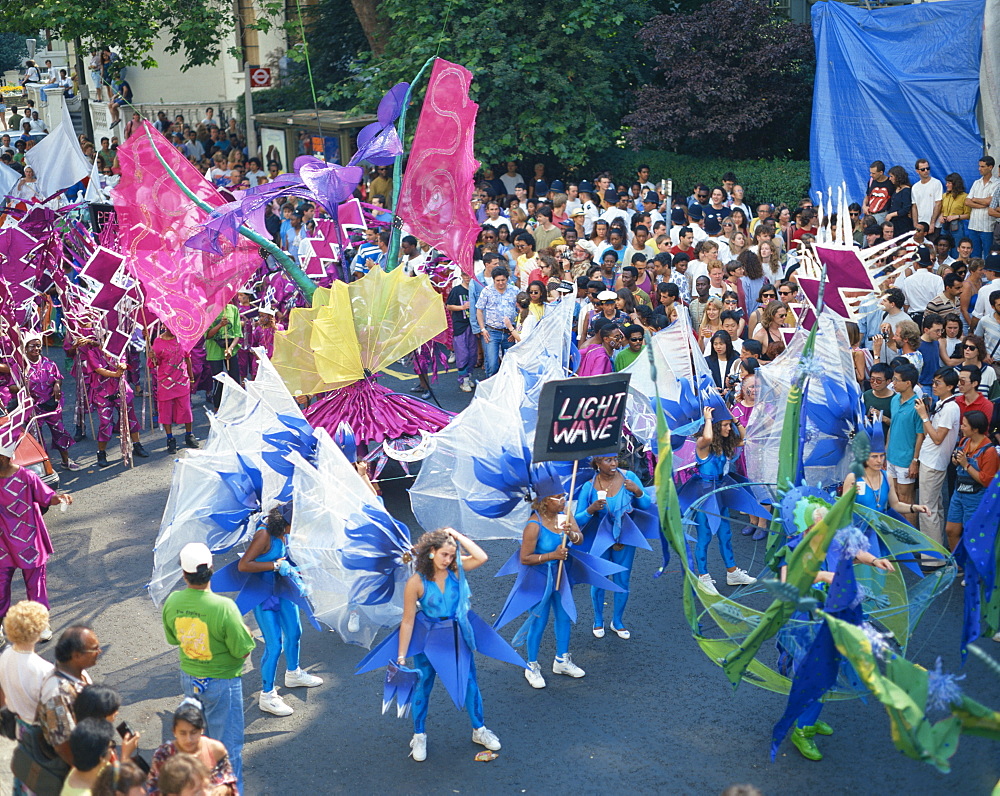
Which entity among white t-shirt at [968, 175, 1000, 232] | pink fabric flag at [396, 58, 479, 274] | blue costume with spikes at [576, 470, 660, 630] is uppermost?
pink fabric flag at [396, 58, 479, 274]

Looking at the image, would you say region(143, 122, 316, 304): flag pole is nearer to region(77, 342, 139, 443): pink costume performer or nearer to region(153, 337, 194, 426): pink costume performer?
region(153, 337, 194, 426): pink costume performer

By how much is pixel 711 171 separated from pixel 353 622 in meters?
13.7

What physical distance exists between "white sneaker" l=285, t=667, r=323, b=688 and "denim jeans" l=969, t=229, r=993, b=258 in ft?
30.5

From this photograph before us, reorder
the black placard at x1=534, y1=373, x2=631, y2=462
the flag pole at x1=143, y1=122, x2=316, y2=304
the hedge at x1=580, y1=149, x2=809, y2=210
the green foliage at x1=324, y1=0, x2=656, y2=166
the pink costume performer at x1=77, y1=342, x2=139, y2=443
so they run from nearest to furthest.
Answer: the black placard at x1=534, y1=373, x2=631, y2=462, the flag pole at x1=143, y1=122, x2=316, y2=304, the pink costume performer at x1=77, y1=342, x2=139, y2=443, the hedge at x1=580, y1=149, x2=809, y2=210, the green foliage at x1=324, y1=0, x2=656, y2=166

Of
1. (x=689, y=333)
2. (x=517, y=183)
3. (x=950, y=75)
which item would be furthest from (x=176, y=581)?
(x=517, y=183)

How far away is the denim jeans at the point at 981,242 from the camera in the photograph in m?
12.8

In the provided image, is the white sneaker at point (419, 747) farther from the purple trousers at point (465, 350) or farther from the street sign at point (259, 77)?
the street sign at point (259, 77)

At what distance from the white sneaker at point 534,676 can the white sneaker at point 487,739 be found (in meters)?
0.71

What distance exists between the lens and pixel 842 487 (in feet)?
24.8

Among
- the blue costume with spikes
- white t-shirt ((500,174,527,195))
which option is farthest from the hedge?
the blue costume with spikes

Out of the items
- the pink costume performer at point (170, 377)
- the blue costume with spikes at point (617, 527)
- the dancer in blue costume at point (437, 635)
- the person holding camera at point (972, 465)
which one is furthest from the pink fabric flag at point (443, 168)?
the person holding camera at point (972, 465)

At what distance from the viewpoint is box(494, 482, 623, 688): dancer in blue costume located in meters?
6.76

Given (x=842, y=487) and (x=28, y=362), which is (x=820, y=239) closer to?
(x=842, y=487)

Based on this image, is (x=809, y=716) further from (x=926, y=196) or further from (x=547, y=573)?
(x=926, y=196)
